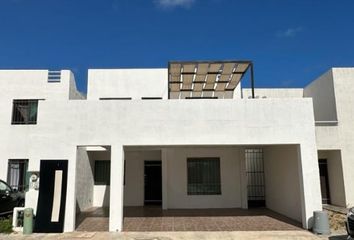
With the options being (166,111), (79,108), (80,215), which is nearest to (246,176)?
(166,111)

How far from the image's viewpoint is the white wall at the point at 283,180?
37.3 ft

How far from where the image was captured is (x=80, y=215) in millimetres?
13414

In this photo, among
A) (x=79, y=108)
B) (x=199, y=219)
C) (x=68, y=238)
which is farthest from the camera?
(x=199, y=219)

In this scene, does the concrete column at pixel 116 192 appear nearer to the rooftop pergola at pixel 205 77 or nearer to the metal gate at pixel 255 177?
the rooftop pergola at pixel 205 77

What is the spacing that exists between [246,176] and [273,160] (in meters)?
1.84

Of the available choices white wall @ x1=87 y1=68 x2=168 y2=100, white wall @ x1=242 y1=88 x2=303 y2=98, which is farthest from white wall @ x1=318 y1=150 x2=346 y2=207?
white wall @ x1=87 y1=68 x2=168 y2=100

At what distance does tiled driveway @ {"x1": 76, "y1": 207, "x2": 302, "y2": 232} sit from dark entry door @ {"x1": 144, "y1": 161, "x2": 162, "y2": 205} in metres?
1.71

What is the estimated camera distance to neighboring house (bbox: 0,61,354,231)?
10.3m

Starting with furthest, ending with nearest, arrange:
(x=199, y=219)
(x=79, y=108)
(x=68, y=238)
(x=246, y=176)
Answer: (x=246, y=176), (x=199, y=219), (x=79, y=108), (x=68, y=238)

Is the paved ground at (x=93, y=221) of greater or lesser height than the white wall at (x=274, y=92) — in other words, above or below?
below

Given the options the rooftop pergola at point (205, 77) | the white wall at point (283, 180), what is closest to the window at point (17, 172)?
the rooftop pergola at point (205, 77)

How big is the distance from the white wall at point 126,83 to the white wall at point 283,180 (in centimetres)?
649

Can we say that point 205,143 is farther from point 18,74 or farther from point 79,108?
point 18,74

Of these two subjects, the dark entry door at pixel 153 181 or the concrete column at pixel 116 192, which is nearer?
the concrete column at pixel 116 192
